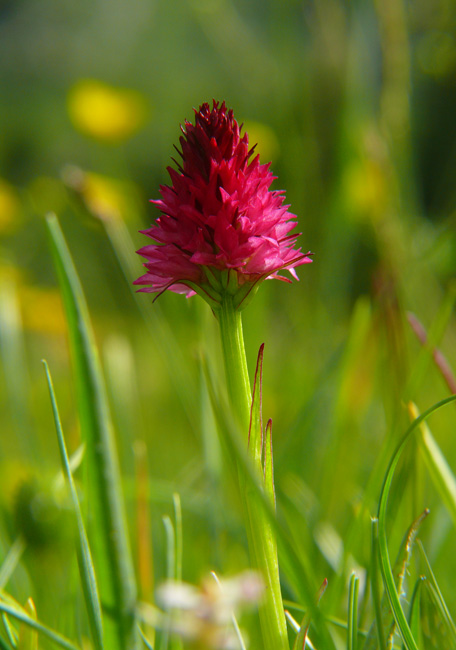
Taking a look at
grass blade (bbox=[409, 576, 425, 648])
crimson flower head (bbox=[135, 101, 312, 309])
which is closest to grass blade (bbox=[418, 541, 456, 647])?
grass blade (bbox=[409, 576, 425, 648])

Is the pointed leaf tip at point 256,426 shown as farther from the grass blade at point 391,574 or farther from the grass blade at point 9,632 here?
the grass blade at point 9,632

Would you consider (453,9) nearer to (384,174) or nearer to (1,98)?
(384,174)

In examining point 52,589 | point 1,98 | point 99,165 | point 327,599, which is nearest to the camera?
point 327,599

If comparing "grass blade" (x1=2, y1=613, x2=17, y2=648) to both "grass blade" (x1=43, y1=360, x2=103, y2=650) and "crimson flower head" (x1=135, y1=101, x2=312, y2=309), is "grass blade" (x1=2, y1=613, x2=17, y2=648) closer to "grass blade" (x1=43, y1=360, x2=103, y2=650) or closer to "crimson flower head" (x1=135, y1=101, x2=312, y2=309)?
"grass blade" (x1=43, y1=360, x2=103, y2=650)

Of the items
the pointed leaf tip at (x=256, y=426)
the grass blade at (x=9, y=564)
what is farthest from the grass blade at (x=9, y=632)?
the pointed leaf tip at (x=256, y=426)

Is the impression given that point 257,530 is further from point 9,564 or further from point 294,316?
point 294,316

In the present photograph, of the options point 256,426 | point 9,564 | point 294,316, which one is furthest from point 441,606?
point 294,316

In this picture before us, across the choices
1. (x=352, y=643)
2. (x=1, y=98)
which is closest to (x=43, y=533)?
(x=352, y=643)
